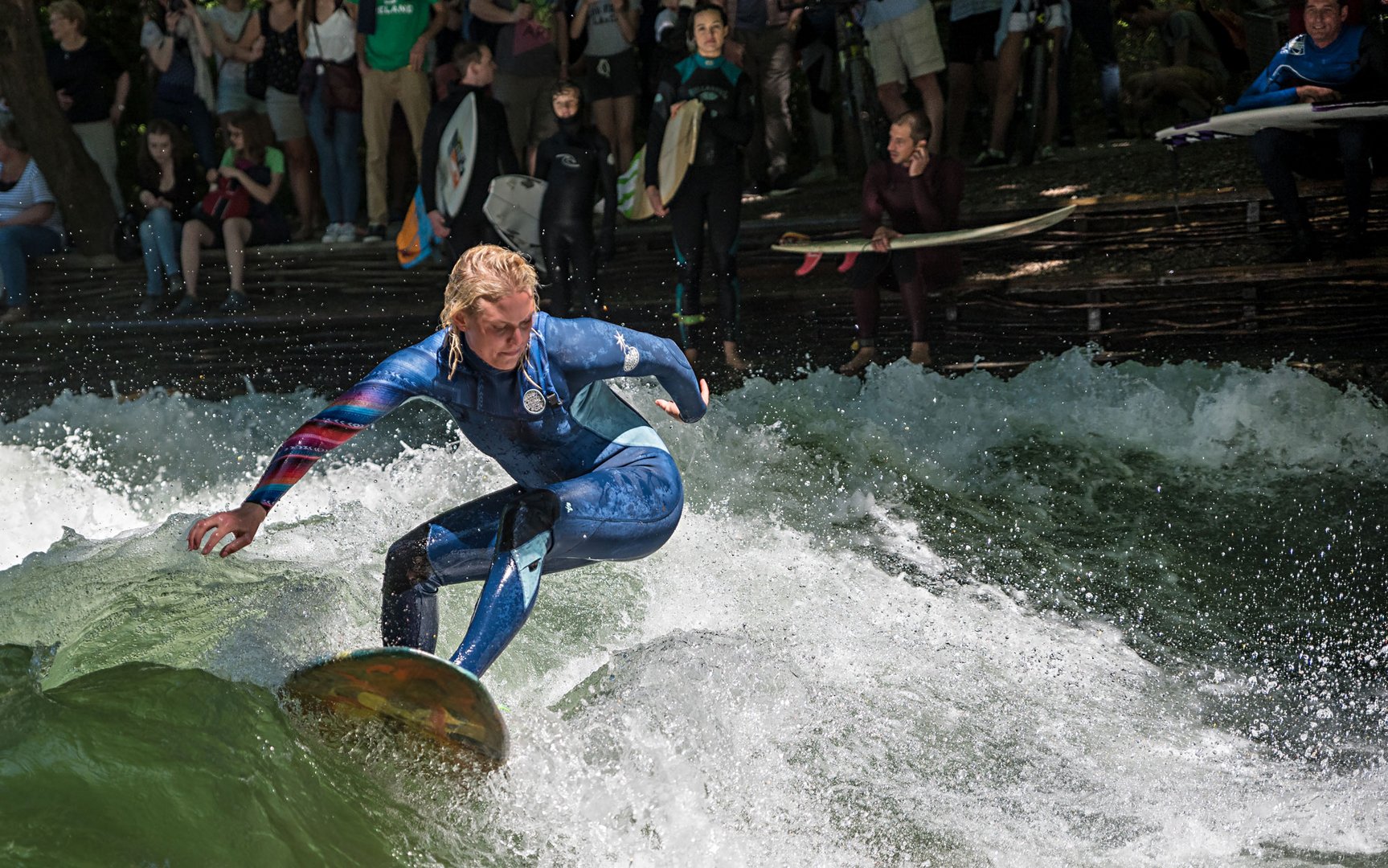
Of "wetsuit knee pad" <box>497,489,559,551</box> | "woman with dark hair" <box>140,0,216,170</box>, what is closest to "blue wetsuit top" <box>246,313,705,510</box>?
"wetsuit knee pad" <box>497,489,559,551</box>

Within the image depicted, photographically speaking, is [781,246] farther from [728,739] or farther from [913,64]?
[728,739]

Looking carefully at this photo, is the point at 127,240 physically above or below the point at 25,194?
below

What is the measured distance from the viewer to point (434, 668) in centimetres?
344

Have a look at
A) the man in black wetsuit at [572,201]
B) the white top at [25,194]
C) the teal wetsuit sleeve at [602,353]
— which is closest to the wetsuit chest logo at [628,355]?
the teal wetsuit sleeve at [602,353]

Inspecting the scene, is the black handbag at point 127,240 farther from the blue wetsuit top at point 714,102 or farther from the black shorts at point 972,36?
the black shorts at point 972,36

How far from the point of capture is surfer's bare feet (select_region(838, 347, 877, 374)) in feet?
25.9

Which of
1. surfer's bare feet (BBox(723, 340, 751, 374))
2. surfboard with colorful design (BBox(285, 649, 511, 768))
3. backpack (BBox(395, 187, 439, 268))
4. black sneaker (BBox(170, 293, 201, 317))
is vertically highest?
backpack (BBox(395, 187, 439, 268))

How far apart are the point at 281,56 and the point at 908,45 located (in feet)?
13.8

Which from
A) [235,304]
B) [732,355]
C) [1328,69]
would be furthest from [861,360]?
[235,304]

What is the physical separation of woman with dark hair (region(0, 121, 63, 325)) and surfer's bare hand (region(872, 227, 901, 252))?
20.4ft

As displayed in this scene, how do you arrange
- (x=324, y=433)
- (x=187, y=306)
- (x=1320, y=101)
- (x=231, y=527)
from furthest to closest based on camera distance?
(x=187, y=306), (x=1320, y=101), (x=324, y=433), (x=231, y=527)

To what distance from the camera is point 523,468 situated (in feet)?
13.6

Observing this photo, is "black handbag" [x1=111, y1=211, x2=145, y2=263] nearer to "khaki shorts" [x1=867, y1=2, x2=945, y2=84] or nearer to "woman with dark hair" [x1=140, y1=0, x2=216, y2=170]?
"woman with dark hair" [x1=140, y1=0, x2=216, y2=170]

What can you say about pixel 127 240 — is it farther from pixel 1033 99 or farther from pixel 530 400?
pixel 530 400
